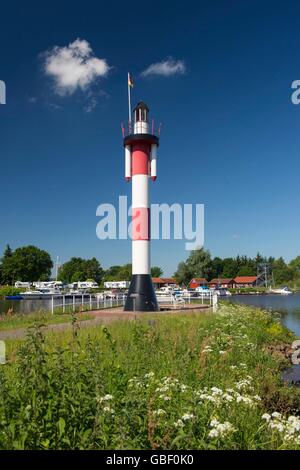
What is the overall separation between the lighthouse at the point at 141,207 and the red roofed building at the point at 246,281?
118 metres

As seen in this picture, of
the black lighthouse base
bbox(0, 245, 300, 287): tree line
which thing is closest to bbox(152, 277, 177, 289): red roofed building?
bbox(0, 245, 300, 287): tree line

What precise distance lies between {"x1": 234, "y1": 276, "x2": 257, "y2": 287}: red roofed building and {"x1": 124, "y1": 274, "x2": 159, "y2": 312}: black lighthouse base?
11805 centimetres

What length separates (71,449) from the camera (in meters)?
4.89

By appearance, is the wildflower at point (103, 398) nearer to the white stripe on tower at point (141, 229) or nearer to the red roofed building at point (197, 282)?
the white stripe on tower at point (141, 229)

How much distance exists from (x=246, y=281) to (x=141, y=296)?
391 ft

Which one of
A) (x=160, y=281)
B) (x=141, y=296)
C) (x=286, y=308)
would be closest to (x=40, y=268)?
(x=160, y=281)

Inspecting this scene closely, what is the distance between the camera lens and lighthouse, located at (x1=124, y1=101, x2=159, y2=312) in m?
25.0

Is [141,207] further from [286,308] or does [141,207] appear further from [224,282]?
[224,282]
